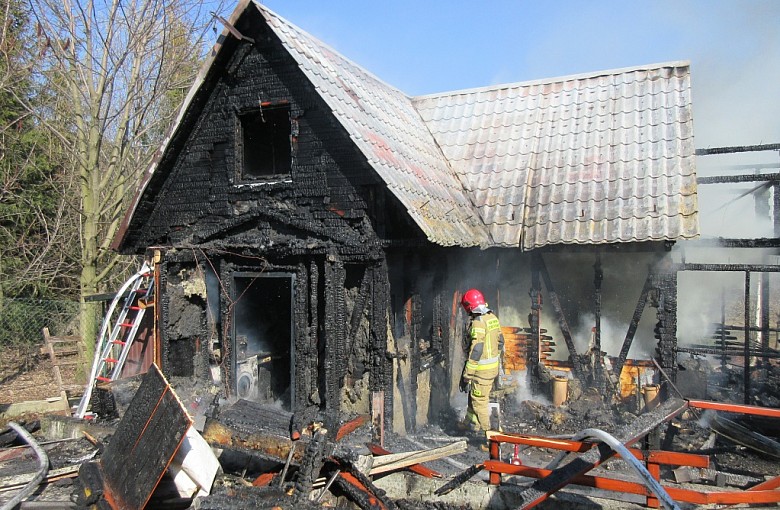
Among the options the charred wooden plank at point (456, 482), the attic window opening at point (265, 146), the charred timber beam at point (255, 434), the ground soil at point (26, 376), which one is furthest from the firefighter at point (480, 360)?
the ground soil at point (26, 376)

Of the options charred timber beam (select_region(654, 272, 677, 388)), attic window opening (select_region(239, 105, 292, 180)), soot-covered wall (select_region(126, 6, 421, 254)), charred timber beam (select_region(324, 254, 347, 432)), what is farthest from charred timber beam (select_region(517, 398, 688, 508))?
attic window opening (select_region(239, 105, 292, 180))

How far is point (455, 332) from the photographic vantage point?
1011 centimetres

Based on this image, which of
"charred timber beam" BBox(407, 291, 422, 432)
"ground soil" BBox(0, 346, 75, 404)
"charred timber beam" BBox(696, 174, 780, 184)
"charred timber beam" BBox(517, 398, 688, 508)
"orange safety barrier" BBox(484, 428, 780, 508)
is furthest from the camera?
"ground soil" BBox(0, 346, 75, 404)

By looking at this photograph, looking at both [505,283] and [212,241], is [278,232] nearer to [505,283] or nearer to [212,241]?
[212,241]

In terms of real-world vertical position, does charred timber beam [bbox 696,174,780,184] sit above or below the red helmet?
above

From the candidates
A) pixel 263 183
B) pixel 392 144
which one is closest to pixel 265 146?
pixel 263 183

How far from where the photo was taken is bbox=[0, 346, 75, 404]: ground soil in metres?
13.1

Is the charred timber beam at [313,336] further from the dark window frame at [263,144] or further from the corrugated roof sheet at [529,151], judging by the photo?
the dark window frame at [263,144]

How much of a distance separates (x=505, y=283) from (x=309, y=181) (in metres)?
4.30

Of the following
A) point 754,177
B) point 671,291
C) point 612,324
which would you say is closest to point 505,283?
point 612,324

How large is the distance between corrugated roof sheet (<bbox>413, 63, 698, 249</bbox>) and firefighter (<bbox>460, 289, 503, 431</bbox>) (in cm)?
182

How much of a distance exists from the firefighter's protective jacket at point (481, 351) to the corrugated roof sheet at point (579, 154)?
1.94 metres

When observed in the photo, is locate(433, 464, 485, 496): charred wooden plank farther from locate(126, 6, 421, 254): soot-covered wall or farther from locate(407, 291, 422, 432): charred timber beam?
locate(126, 6, 421, 254): soot-covered wall

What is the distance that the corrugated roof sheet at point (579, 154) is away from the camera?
8.86 meters
